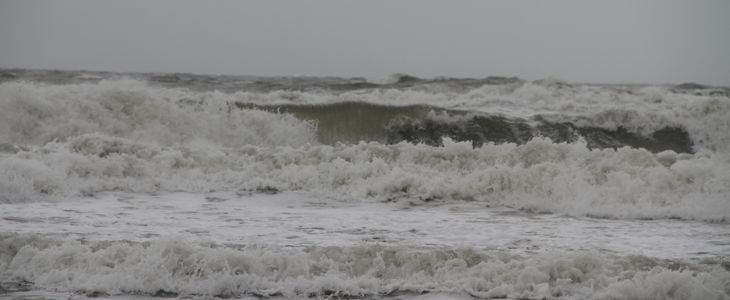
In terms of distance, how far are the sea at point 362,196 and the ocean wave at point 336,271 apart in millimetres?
15

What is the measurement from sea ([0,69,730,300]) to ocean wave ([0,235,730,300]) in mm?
15

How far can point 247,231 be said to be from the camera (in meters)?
6.99

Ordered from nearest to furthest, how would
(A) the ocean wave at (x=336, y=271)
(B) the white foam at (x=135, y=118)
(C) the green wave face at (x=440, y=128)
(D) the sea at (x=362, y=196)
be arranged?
1. (A) the ocean wave at (x=336, y=271)
2. (D) the sea at (x=362, y=196)
3. (B) the white foam at (x=135, y=118)
4. (C) the green wave face at (x=440, y=128)

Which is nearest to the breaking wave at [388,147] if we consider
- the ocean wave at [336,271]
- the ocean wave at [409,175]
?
the ocean wave at [409,175]

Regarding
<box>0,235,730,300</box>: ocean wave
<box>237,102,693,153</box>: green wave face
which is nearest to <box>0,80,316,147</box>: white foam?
<box>237,102,693,153</box>: green wave face

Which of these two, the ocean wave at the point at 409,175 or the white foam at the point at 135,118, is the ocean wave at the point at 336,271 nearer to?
the ocean wave at the point at 409,175

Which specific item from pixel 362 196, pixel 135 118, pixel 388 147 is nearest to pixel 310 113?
pixel 135 118

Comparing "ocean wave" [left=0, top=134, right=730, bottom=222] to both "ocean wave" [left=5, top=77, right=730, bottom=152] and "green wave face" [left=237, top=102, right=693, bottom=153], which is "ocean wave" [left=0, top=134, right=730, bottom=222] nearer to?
"ocean wave" [left=5, top=77, right=730, bottom=152]

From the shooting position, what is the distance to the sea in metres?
5.42

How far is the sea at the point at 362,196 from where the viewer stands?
5418 millimetres

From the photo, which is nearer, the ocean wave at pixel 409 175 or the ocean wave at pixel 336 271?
the ocean wave at pixel 336 271

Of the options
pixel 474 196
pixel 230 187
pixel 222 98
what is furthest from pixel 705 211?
pixel 222 98

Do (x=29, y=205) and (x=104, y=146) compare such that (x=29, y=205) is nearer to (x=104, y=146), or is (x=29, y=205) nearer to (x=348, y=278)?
(x=104, y=146)

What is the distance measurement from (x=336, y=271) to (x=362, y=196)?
391cm
